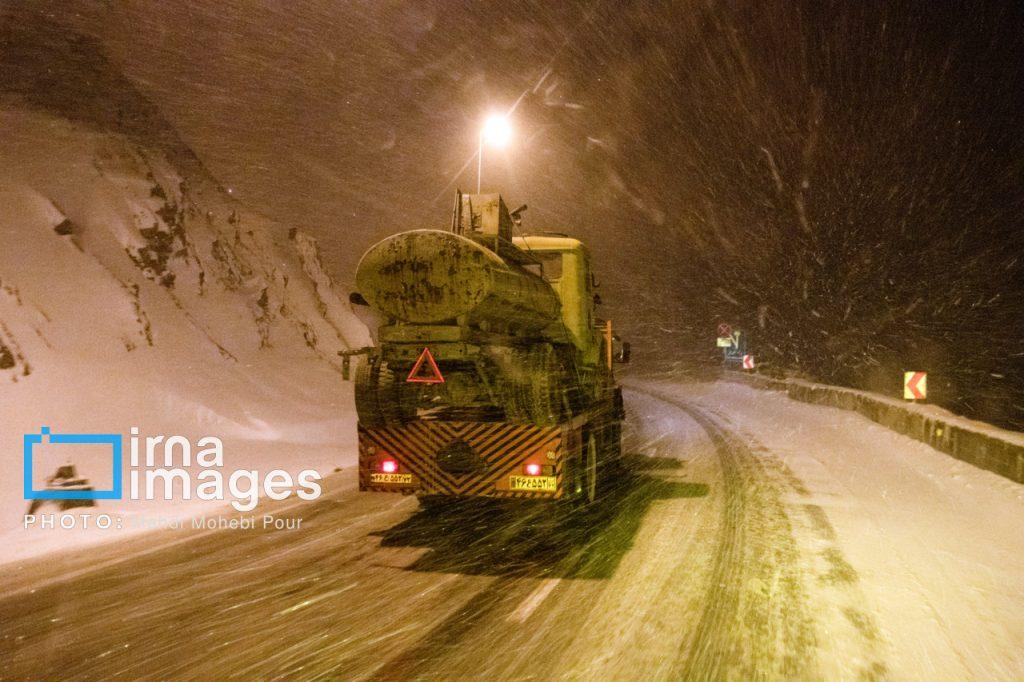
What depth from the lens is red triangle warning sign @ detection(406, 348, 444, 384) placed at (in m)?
7.34

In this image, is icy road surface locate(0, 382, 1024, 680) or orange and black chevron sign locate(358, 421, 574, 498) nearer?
icy road surface locate(0, 382, 1024, 680)

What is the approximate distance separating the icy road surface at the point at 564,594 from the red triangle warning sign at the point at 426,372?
184 centimetres

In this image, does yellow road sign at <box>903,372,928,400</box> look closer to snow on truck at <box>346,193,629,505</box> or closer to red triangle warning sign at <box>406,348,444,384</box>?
snow on truck at <box>346,193,629,505</box>

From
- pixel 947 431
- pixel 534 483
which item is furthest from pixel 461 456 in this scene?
pixel 947 431

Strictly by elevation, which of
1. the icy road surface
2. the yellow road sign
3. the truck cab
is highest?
the truck cab

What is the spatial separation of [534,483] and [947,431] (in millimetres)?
9910

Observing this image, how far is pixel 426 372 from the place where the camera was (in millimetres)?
7527

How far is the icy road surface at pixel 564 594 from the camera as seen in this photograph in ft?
14.7

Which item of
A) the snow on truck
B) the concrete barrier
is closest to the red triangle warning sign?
the snow on truck

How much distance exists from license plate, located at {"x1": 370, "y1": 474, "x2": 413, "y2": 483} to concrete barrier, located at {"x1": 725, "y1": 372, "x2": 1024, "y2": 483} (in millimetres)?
8949

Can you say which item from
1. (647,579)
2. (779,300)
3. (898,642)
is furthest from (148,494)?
(779,300)

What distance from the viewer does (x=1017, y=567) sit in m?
6.48

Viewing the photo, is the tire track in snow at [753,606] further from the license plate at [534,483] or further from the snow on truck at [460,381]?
the snow on truck at [460,381]

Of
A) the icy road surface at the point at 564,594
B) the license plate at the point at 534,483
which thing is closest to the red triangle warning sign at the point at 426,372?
the license plate at the point at 534,483
